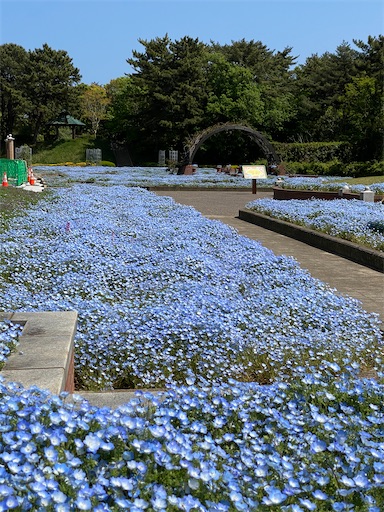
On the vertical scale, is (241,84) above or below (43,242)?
above

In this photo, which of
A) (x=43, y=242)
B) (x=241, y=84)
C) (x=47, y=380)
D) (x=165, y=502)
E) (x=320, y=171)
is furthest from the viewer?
(x=241, y=84)

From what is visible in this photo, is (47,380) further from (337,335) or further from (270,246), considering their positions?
(270,246)

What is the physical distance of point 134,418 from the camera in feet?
7.96

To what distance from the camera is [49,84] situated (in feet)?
201

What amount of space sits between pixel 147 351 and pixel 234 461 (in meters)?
1.82

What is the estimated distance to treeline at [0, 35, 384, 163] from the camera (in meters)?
50.6

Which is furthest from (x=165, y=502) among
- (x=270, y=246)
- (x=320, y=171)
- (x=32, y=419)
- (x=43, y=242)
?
(x=320, y=171)

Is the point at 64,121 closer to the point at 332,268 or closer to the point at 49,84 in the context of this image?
the point at 49,84

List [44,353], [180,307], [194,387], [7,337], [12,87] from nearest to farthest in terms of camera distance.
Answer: [194,387], [44,353], [7,337], [180,307], [12,87]

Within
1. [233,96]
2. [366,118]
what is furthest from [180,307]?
[233,96]

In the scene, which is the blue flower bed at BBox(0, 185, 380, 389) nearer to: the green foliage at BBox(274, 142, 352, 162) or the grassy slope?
the green foliage at BBox(274, 142, 352, 162)

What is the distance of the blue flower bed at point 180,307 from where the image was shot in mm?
4129

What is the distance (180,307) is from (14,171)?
70.5 ft

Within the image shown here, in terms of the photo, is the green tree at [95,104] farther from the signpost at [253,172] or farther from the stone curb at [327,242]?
the stone curb at [327,242]
